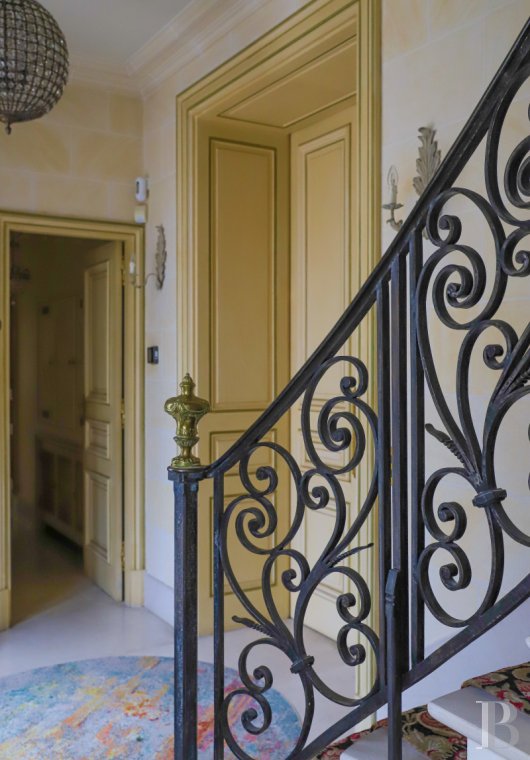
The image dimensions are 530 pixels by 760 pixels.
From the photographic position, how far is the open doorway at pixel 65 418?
4.45 metres

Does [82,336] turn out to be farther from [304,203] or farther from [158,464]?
[304,203]

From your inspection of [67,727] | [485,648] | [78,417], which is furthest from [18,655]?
[485,648]

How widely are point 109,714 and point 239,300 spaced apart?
2109 millimetres

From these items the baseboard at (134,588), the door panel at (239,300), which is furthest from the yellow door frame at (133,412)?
the door panel at (239,300)

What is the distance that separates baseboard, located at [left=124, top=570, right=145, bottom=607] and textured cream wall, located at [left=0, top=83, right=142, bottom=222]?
2.13 m

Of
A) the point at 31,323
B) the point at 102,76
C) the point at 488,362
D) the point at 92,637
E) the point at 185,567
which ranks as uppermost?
the point at 102,76

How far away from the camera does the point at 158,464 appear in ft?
13.8

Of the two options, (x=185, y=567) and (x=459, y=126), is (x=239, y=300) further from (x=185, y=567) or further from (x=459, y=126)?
(x=185, y=567)

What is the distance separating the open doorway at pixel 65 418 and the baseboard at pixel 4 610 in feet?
0.67

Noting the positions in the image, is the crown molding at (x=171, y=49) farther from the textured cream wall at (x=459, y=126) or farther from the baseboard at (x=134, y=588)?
the baseboard at (x=134, y=588)

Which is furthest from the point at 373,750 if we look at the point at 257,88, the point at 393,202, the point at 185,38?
the point at 185,38

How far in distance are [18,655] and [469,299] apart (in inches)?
125

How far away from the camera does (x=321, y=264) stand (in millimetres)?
3811

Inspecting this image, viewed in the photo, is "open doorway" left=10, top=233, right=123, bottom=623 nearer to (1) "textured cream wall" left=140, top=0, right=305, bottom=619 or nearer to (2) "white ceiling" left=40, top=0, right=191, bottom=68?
(1) "textured cream wall" left=140, top=0, right=305, bottom=619
